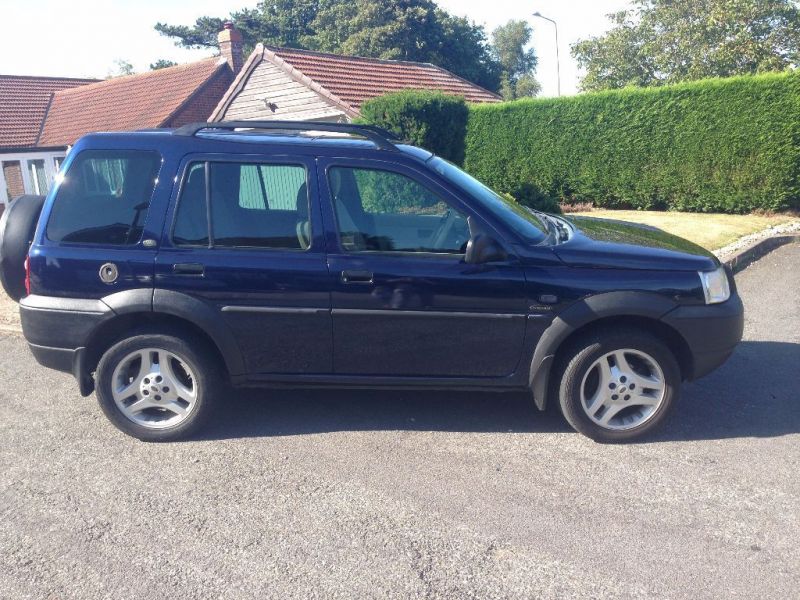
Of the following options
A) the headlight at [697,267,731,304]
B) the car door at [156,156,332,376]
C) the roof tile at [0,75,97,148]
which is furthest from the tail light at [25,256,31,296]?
the roof tile at [0,75,97,148]

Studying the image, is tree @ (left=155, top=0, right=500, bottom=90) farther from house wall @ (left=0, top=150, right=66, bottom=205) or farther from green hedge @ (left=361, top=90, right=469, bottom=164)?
green hedge @ (left=361, top=90, right=469, bottom=164)

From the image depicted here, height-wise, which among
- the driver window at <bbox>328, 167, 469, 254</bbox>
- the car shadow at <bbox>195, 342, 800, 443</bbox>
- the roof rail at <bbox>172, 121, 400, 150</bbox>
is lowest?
the car shadow at <bbox>195, 342, 800, 443</bbox>

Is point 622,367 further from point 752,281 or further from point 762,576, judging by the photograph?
point 752,281

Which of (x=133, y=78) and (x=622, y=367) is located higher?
(x=133, y=78)

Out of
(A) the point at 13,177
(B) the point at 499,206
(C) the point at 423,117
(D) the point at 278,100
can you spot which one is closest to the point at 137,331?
(B) the point at 499,206

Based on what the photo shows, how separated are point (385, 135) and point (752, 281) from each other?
5.71m

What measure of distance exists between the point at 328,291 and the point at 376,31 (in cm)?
3954

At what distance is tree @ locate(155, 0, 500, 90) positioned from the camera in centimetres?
4159

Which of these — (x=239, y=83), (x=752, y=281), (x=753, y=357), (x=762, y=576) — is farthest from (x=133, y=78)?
(x=762, y=576)

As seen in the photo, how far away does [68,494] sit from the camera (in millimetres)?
4066

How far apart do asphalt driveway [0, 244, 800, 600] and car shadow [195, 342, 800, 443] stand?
19 mm

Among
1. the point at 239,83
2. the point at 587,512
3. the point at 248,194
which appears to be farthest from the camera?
the point at 239,83

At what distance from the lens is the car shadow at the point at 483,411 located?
15.7ft

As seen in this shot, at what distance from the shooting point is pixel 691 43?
28156 millimetres
